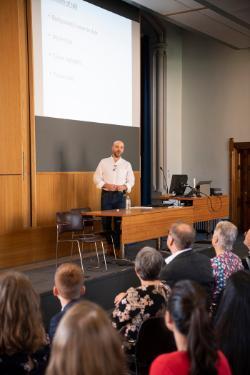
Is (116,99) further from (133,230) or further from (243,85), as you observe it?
(243,85)

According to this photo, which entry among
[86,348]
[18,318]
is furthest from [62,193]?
[86,348]

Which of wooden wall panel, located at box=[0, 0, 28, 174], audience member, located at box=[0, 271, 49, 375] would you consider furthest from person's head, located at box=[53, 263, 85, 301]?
wooden wall panel, located at box=[0, 0, 28, 174]

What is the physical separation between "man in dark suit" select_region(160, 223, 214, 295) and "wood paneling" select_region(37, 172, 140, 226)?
3449 mm

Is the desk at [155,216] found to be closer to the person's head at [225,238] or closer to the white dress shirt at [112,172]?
the white dress shirt at [112,172]

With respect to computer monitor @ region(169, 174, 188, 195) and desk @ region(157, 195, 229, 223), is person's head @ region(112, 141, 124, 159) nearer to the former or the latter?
desk @ region(157, 195, 229, 223)

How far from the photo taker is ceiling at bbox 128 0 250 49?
24.3 feet

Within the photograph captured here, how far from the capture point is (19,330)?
166 cm

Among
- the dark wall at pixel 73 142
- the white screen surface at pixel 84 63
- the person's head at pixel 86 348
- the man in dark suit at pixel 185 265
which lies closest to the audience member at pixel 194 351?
the person's head at pixel 86 348

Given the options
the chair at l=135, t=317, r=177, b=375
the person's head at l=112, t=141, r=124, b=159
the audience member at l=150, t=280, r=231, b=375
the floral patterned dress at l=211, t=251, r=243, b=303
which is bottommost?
the chair at l=135, t=317, r=177, b=375

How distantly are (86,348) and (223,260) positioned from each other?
2.09 m

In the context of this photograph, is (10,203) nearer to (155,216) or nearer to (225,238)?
(155,216)

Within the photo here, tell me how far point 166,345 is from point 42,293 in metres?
2.41

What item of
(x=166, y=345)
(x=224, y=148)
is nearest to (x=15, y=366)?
(x=166, y=345)

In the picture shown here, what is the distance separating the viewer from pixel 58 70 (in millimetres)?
6453
